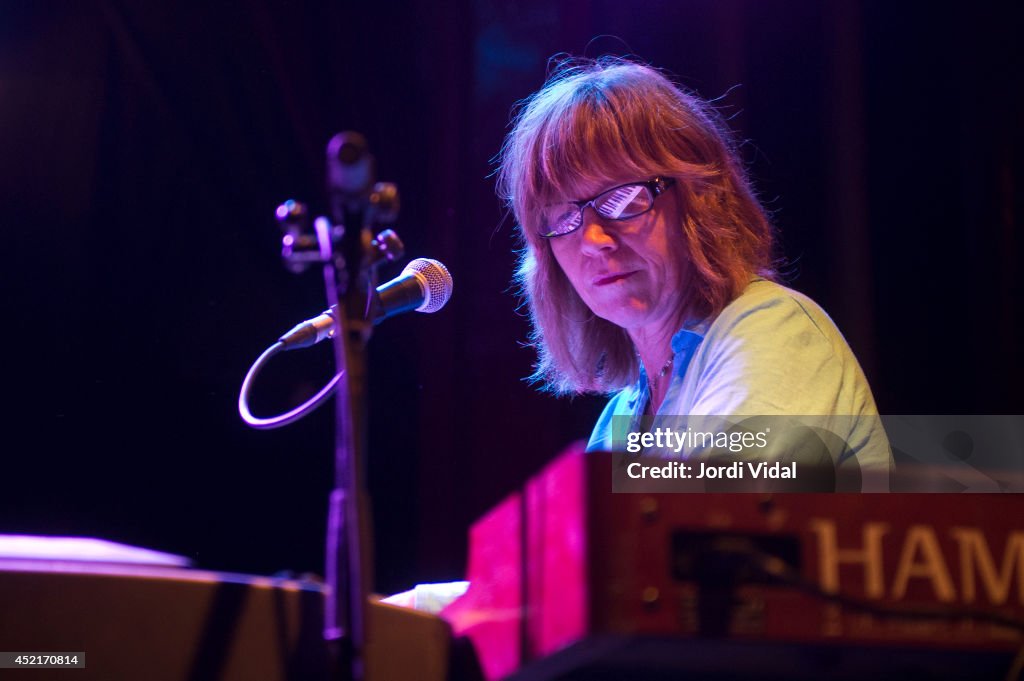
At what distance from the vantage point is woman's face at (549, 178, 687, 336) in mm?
2104

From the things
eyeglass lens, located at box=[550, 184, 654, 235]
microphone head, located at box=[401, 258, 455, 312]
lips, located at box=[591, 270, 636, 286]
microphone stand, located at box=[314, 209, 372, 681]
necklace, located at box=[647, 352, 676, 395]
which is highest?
eyeglass lens, located at box=[550, 184, 654, 235]

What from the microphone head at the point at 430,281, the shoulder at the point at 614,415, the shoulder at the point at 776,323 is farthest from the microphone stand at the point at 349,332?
the shoulder at the point at 614,415

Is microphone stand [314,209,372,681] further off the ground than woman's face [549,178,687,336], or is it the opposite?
woman's face [549,178,687,336]

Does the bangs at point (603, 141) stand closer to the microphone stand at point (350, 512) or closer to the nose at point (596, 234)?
the nose at point (596, 234)

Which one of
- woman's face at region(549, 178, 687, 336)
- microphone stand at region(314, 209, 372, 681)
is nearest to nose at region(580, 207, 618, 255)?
woman's face at region(549, 178, 687, 336)

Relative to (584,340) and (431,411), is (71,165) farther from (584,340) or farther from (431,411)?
(584,340)

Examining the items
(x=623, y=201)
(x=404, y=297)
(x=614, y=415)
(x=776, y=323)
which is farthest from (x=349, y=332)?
(x=614, y=415)

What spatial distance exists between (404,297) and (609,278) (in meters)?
0.79

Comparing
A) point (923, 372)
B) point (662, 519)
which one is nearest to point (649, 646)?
point (662, 519)

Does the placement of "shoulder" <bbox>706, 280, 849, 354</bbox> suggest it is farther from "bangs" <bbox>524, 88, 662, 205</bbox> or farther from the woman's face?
"bangs" <bbox>524, 88, 662, 205</bbox>

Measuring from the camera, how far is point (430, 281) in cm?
155

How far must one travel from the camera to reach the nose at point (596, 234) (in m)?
2.11

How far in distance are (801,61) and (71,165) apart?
2.39 m

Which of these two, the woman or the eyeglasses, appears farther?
the eyeglasses
